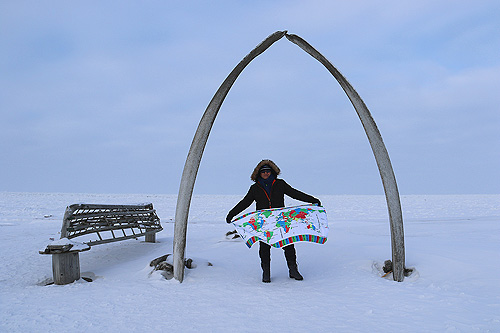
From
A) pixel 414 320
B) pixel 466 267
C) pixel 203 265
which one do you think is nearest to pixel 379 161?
pixel 466 267

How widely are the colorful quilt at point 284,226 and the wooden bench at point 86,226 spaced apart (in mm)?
2412

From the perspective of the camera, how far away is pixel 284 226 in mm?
5461

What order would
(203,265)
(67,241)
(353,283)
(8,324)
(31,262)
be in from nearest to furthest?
(8,324) → (353,283) → (67,241) → (203,265) → (31,262)

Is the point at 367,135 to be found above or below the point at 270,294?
above

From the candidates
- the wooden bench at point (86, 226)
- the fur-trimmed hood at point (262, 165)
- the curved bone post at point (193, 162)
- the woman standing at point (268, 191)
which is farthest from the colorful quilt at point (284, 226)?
the wooden bench at point (86, 226)

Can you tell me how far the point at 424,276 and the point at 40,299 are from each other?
4.98m

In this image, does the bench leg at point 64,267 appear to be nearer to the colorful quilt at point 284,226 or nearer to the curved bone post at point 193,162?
the curved bone post at point 193,162

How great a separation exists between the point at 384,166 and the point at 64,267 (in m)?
4.75

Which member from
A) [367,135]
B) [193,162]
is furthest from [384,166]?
[193,162]

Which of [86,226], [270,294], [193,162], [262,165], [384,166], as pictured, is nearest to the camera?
[270,294]

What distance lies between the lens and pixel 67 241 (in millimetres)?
5574

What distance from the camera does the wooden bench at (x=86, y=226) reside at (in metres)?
5.43

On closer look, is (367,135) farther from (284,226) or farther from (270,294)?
(270,294)

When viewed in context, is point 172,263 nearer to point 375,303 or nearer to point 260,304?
point 260,304
